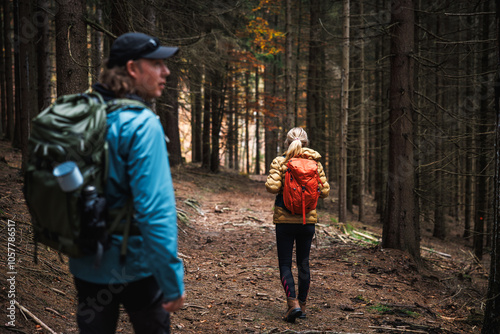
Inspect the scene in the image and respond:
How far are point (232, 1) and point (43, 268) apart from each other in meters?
13.3

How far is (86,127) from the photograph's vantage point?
188cm

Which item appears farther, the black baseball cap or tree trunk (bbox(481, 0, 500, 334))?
tree trunk (bbox(481, 0, 500, 334))

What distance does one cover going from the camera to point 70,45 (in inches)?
203

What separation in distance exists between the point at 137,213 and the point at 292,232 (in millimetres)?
3298

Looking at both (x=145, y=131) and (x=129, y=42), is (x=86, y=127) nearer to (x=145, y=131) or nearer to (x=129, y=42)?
(x=145, y=131)

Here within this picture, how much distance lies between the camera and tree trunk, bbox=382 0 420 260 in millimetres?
7691

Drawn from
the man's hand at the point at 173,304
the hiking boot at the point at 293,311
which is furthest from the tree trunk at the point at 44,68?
the man's hand at the point at 173,304

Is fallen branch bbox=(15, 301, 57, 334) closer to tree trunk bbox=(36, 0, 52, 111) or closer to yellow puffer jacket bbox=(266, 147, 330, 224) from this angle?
yellow puffer jacket bbox=(266, 147, 330, 224)

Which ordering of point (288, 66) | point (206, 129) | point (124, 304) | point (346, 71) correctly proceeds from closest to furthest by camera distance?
1. point (124, 304)
2. point (346, 71)
3. point (288, 66)
4. point (206, 129)

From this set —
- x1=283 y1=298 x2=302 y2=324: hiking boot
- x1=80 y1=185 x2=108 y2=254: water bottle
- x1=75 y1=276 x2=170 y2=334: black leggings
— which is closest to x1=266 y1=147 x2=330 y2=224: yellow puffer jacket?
x1=283 y1=298 x2=302 y2=324: hiking boot

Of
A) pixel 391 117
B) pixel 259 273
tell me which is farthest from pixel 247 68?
pixel 259 273

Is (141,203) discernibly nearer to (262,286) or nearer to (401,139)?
(262,286)

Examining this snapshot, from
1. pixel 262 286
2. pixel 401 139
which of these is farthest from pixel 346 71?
pixel 262 286

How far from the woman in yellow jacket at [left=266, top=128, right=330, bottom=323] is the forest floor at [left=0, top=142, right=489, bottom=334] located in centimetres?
33
